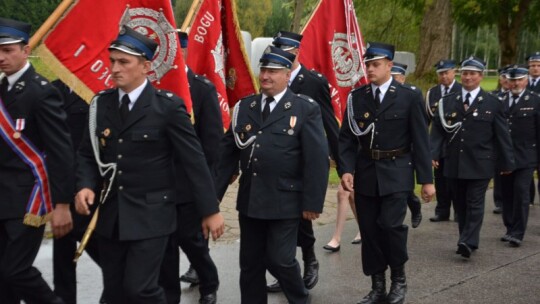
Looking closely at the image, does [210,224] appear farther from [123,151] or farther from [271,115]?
[271,115]

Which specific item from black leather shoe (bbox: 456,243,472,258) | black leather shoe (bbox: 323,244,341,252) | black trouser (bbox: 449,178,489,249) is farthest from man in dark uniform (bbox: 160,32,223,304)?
black trouser (bbox: 449,178,489,249)

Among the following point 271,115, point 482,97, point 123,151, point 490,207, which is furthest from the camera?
point 490,207

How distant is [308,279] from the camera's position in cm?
707

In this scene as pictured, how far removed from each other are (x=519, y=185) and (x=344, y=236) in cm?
A: 213

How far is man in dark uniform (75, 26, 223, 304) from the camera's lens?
476 cm

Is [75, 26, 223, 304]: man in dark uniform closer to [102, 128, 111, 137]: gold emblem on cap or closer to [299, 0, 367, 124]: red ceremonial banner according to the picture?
[102, 128, 111, 137]: gold emblem on cap

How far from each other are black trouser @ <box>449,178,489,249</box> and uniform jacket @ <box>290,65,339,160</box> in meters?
1.87

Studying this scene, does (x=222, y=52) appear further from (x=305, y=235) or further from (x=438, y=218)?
(x=438, y=218)

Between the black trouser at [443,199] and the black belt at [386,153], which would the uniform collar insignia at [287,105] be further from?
the black trouser at [443,199]

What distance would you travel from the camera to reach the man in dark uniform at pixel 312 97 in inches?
278

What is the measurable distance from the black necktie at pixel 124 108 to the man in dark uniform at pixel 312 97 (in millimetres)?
2494

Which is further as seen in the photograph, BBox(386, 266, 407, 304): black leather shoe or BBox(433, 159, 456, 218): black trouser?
BBox(433, 159, 456, 218): black trouser

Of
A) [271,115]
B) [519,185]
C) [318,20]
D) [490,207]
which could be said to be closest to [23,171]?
[271,115]

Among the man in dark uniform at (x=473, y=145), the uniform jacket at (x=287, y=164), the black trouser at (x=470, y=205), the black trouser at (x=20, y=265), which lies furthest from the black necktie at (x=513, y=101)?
the black trouser at (x=20, y=265)
